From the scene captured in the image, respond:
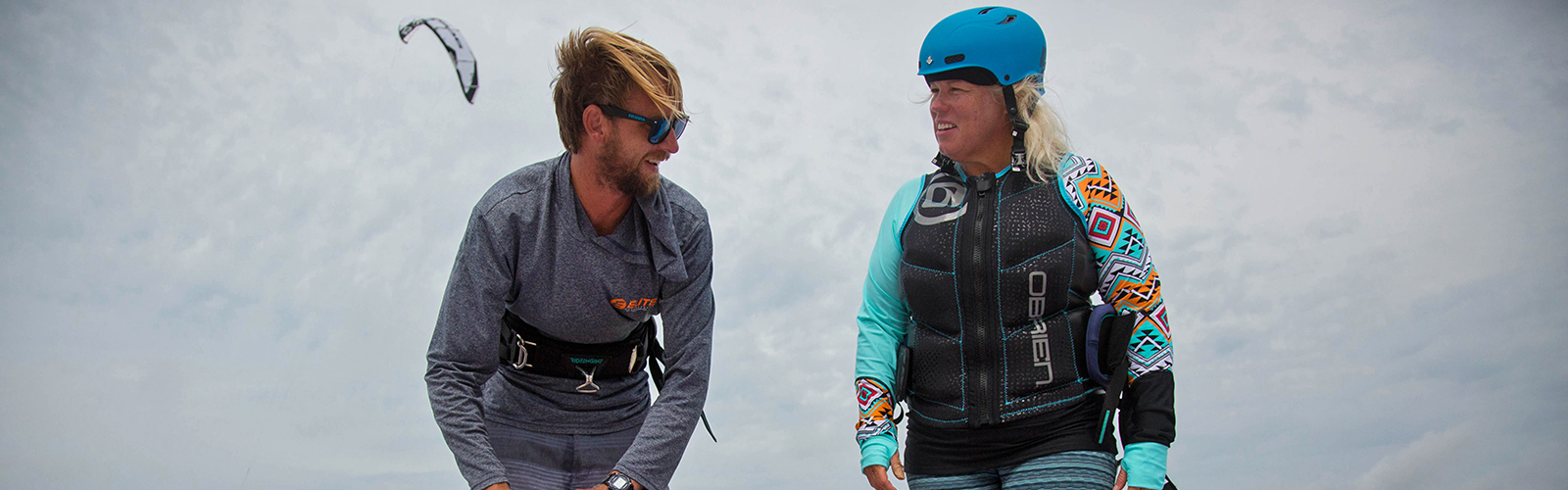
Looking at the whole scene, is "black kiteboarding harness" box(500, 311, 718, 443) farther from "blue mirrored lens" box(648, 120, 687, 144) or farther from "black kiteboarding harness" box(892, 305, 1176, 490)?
"black kiteboarding harness" box(892, 305, 1176, 490)

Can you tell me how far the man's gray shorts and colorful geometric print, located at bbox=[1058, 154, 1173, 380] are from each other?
4.88 ft

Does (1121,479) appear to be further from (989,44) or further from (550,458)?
(550,458)

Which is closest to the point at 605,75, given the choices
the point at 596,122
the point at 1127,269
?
the point at 596,122

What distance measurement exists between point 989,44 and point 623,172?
42.2 inches

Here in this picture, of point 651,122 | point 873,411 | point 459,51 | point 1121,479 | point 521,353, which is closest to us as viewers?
point 1121,479

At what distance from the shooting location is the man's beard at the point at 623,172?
311cm

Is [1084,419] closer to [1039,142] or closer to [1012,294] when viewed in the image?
[1012,294]

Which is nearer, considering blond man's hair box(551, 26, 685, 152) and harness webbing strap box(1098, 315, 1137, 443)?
harness webbing strap box(1098, 315, 1137, 443)

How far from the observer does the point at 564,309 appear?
3152 mm

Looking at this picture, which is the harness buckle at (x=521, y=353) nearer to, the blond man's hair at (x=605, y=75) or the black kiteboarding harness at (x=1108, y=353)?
the blond man's hair at (x=605, y=75)

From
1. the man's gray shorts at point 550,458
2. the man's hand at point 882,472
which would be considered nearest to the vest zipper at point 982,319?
the man's hand at point 882,472

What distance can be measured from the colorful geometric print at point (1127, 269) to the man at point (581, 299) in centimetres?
117

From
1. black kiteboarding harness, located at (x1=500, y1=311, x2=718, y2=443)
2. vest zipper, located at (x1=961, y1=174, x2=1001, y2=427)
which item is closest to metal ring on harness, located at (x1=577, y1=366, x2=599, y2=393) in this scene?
black kiteboarding harness, located at (x1=500, y1=311, x2=718, y2=443)

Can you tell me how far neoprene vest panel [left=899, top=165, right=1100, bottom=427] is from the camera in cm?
270
